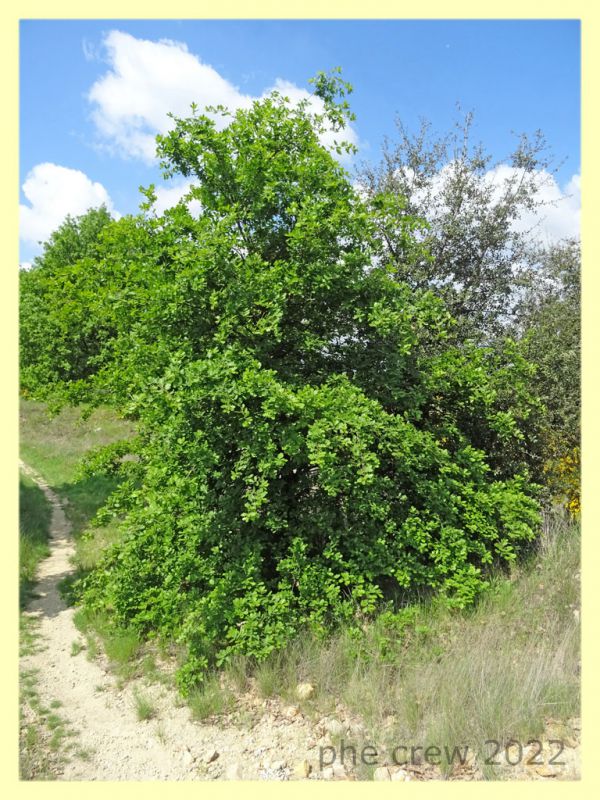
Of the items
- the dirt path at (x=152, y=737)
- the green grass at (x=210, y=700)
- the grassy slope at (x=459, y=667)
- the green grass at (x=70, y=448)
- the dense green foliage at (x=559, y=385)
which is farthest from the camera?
the green grass at (x=70, y=448)

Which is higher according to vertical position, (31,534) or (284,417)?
(284,417)

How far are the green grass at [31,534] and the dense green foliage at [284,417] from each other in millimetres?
2377

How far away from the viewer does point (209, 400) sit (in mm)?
5105

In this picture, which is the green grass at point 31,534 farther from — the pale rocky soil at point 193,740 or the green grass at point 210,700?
the green grass at point 210,700

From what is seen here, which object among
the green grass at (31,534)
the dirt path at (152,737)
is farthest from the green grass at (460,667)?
the green grass at (31,534)

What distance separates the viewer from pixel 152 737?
15.7 ft

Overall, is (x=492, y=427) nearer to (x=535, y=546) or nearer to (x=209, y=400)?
(x=535, y=546)

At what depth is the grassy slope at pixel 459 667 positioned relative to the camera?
428cm

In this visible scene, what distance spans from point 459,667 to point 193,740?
240cm

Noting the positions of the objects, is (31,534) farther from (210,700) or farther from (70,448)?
(70,448)

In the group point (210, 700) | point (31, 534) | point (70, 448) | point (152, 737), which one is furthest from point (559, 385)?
point (70, 448)

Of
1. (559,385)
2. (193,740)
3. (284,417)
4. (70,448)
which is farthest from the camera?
(70,448)

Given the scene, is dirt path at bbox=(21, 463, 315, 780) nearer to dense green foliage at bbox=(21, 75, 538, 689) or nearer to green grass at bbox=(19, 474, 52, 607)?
dense green foliage at bbox=(21, 75, 538, 689)

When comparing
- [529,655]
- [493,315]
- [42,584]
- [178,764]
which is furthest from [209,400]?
[493,315]
